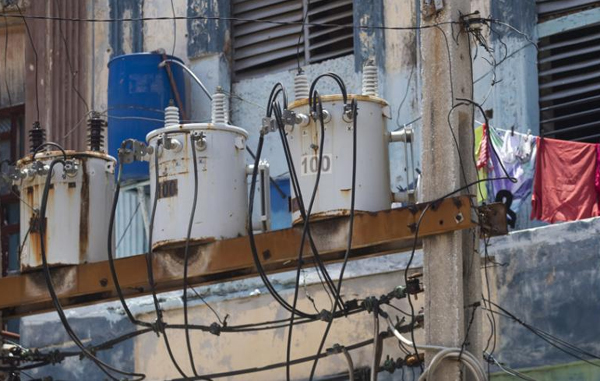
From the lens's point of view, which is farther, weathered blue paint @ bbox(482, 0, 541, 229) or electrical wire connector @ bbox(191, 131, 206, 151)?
weathered blue paint @ bbox(482, 0, 541, 229)

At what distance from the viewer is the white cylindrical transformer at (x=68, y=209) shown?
1338 centimetres

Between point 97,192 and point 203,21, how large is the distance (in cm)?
543

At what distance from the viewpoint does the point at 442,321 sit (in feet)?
37.0

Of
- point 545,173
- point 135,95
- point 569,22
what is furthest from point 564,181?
point 135,95

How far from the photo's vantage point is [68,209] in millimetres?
13477

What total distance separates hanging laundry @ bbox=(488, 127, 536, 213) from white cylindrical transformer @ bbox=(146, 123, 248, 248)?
323cm

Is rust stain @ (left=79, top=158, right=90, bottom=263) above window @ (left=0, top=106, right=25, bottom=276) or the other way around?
the other way around

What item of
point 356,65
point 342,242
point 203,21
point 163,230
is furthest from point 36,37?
point 342,242

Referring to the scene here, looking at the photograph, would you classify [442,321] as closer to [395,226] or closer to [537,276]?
[395,226]

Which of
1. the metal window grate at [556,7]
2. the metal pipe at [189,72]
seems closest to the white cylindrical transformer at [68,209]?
the metal pipe at [189,72]

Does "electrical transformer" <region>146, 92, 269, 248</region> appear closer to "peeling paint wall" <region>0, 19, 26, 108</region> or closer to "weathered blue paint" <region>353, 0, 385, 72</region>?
"weathered blue paint" <region>353, 0, 385, 72</region>

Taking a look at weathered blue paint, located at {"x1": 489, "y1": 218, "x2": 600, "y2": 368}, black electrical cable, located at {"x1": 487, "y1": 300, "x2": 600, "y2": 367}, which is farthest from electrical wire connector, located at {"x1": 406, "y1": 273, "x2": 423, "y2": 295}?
weathered blue paint, located at {"x1": 489, "y1": 218, "x2": 600, "y2": 368}

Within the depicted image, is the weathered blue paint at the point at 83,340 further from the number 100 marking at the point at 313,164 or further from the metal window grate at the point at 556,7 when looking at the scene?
the number 100 marking at the point at 313,164

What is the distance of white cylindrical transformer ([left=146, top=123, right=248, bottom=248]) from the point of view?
1269 cm
